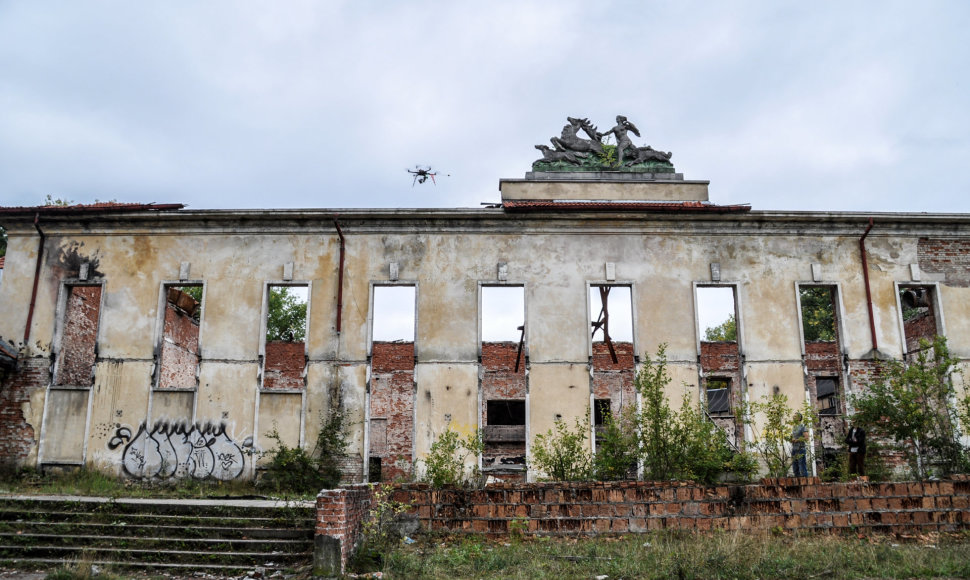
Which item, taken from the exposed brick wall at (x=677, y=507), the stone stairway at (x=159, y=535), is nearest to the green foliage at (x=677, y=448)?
the exposed brick wall at (x=677, y=507)

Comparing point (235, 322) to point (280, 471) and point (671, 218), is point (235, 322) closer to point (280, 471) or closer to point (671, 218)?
point (280, 471)

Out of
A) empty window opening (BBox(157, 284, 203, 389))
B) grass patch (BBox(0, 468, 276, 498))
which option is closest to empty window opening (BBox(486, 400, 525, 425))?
empty window opening (BBox(157, 284, 203, 389))

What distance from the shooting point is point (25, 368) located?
16.3m

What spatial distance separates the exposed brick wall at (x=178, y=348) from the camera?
21.3m

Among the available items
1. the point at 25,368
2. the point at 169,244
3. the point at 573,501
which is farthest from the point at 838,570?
the point at 25,368

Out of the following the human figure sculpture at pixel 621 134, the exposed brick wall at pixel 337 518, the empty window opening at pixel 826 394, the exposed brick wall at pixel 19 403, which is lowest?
the exposed brick wall at pixel 337 518

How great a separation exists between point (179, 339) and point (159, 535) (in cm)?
1259

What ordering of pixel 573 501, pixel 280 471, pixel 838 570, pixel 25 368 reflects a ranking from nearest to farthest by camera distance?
pixel 838 570, pixel 573 501, pixel 280 471, pixel 25 368

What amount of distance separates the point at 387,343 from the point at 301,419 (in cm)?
979

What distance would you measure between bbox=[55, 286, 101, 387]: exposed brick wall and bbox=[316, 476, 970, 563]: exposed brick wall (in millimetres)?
9708

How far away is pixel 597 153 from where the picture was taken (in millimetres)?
18797

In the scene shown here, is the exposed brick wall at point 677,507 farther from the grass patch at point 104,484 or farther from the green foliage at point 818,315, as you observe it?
the green foliage at point 818,315

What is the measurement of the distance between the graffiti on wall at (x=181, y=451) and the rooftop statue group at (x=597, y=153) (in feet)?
32.2

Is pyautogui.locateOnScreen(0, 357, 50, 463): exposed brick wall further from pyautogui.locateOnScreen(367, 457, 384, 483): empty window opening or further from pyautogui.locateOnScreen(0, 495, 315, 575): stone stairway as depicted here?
pyautogui.locateOnScreen(367, 457, 384, 483): empty window opening
